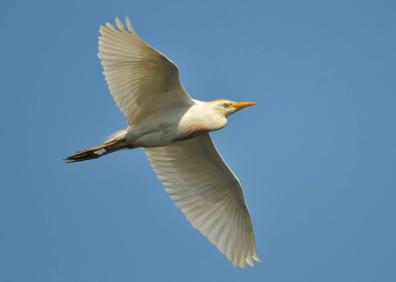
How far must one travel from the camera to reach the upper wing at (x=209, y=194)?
1203cm

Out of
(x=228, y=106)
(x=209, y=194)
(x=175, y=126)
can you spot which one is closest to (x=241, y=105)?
(x=228, y=106)

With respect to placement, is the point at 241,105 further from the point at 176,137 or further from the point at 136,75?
the point at 136,75

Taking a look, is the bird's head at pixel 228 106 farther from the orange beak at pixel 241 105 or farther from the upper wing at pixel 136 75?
the upper wing at pixel 136 75

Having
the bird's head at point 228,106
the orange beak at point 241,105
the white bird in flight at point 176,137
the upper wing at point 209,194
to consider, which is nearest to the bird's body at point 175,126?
the white bird in flight at point 176,137

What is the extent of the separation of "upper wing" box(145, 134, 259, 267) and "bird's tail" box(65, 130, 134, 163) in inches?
40.9

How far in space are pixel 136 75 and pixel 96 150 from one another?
4.68ft

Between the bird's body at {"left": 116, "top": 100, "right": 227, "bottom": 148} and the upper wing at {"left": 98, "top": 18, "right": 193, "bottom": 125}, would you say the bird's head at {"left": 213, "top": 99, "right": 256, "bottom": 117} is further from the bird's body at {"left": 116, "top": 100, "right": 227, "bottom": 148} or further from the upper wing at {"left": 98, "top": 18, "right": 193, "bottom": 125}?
the upper wing at {"left": 98, "top": 18, "right": 193, "bottom": 125}

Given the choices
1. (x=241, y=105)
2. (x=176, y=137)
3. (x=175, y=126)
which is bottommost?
(x=176, y=137)

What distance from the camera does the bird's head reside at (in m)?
11.3

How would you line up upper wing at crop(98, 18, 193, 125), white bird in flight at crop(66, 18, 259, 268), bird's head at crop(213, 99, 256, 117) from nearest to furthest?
1. upper wing at crop(98, 18, 193, 125)
2. white bird in flight at crop(66, 18, 259, 268)
3. bird's head at crop(213, 99, 256, 117)

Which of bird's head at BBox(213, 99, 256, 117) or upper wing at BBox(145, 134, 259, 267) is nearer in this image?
bird's head at BBox(213, 99, 256, 117)

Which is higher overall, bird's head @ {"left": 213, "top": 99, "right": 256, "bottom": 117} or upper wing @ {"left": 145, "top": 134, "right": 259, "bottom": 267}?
bird's head @ {"left": 213, "top": 99, "right": 256, "bottom": 117}

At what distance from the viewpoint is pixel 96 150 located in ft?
37.2

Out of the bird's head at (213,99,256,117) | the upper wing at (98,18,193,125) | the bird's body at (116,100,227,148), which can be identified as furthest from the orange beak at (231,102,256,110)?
the upper wing at (98,18,193,125)
